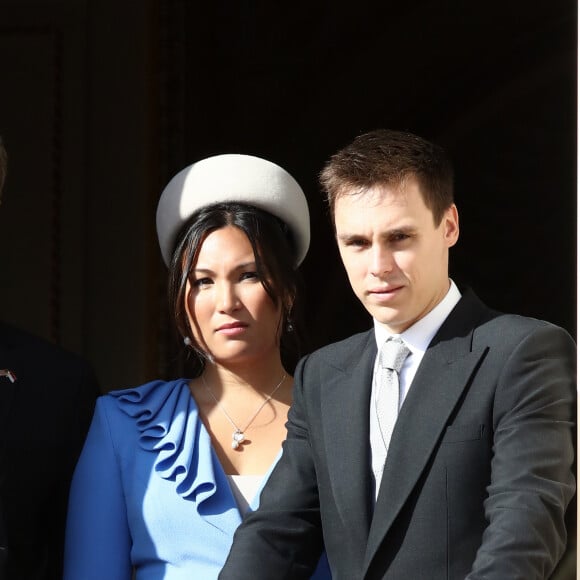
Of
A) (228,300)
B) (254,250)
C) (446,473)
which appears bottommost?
(446,473)

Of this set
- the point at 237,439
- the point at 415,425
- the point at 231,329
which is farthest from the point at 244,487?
the point at 415,425

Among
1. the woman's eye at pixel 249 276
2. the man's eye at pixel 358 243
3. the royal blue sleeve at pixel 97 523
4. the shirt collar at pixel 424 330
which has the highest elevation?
the man's eye at pixel 358 243

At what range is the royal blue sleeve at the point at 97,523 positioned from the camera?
3.09 m

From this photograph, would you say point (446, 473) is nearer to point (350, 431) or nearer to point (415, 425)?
point (415, 425)

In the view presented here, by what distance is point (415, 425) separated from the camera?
2529 mm

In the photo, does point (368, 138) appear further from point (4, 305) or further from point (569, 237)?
point (569, 237)

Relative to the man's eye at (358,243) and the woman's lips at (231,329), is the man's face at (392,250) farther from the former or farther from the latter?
the woman's lips at (231,329)

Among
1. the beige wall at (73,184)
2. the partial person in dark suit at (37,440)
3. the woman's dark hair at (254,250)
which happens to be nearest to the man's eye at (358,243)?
the woman's dark hair at (254,250)

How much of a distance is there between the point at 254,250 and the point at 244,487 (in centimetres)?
50

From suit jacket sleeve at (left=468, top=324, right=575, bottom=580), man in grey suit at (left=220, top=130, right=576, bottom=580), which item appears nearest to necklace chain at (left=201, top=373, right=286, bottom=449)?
man in grey suit at (left=220, top=130, right=576, bottom=580)

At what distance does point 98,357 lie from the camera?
5305 millimetres

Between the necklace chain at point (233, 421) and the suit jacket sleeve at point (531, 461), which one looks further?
the necklace chain at point (233, 421)

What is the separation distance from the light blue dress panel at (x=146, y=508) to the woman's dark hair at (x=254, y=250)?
252 millimetres

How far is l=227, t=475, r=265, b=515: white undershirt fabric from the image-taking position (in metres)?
3.15
